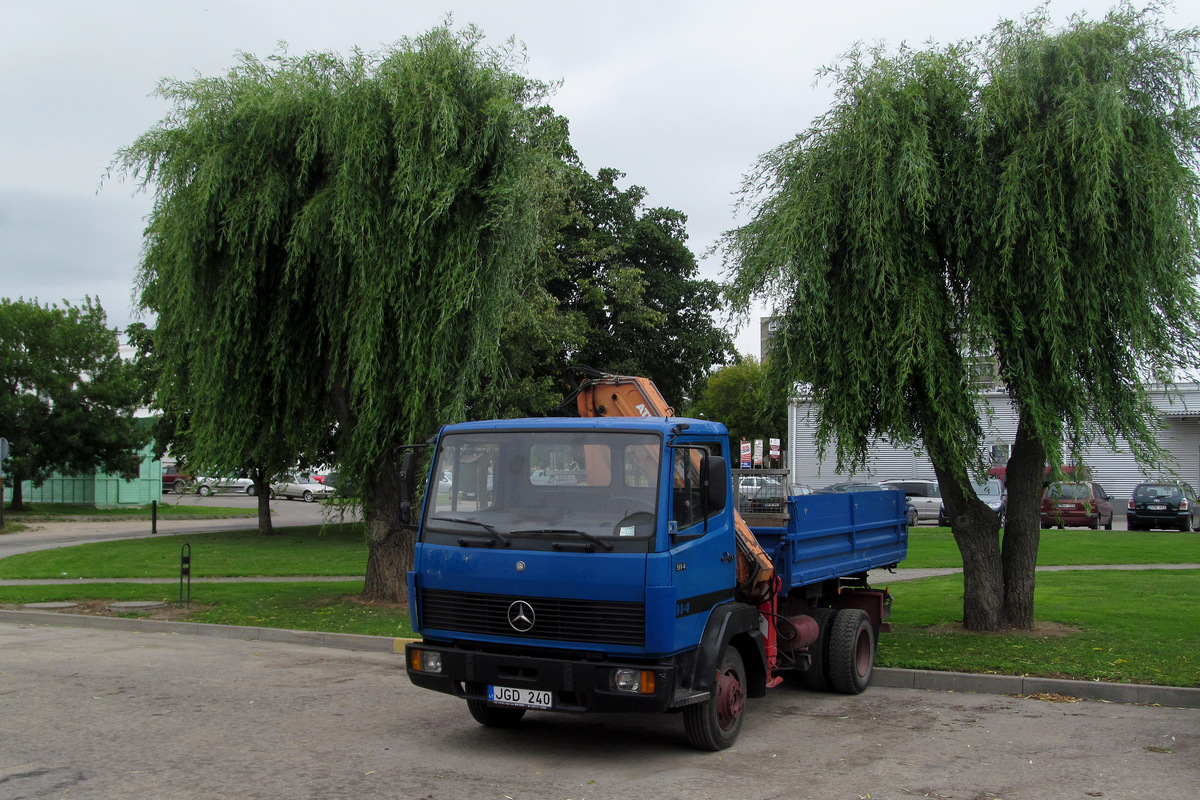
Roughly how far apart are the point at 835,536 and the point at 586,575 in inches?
144

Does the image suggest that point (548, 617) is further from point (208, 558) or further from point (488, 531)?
point (208, 558)

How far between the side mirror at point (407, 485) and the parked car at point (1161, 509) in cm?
3067

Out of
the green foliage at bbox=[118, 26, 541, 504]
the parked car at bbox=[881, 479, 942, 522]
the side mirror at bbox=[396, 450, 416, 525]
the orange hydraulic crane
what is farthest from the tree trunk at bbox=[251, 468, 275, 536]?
the side mirror at bbox=[396, 450, 416, 525]

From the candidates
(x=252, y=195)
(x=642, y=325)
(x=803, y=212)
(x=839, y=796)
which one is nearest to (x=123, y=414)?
(x=642, y=325)

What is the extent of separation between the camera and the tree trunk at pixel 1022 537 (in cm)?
1136

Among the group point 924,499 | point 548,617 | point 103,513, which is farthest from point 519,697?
point 103,513

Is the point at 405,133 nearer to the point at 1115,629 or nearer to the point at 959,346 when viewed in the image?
the point at 959,346

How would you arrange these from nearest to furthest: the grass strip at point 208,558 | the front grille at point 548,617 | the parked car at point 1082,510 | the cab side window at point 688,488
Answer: the front grille at point 548,617 < the cab side window at point 688,488 < the grass strip at point 208,558 < the parked car at point 1082,510

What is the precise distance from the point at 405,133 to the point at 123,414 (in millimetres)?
33631

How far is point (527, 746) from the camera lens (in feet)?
23.1

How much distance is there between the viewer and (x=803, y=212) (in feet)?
33.7

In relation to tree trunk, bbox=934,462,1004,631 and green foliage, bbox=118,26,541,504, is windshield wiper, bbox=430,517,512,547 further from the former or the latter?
tree trunk, bbox=934,462,1004,631

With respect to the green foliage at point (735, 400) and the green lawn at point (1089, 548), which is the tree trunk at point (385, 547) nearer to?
the green lawn at point (1089, 548)

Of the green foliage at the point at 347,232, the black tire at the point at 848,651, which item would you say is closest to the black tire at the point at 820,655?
the black tire at the point at 848,651
